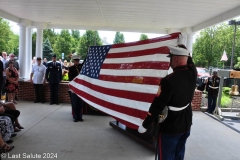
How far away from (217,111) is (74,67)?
4.36 meters

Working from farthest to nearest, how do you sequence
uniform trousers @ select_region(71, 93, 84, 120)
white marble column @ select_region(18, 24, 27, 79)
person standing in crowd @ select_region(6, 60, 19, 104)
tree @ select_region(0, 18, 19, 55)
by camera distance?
tree @ select_region(0, 18, 19, 55)
white marble column @ select_region(18, 24, 27, 79)
person standing in crowd @ select_region(6, 60, 19, 104)
uniform trousers @ select_region(71, 93, 84, 120)

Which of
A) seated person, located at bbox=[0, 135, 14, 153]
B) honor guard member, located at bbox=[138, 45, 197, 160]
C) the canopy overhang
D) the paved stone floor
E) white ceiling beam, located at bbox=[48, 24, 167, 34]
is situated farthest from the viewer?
white ceiling beam, located at bbox=[48, 24, 167, 34]

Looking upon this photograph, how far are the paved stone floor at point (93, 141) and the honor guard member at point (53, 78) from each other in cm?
144

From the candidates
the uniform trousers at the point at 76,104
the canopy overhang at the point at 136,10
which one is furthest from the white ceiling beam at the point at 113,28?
the uniform trousers at the point at 76,104

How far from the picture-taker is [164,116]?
238cm

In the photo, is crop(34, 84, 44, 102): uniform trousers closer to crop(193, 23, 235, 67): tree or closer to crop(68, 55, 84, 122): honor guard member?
crop(68, 55, 84, 122): honor guard member

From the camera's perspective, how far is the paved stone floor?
3713 mm

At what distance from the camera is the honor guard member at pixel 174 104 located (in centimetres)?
230

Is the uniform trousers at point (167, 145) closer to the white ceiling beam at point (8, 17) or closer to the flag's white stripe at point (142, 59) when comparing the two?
the flag's white stripe at point (142, 59)

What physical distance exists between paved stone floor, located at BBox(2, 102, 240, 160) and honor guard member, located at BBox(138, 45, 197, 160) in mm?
1338

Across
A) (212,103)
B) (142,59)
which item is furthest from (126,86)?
(212,103)

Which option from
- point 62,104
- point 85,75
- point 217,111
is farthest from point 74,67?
point 217,111

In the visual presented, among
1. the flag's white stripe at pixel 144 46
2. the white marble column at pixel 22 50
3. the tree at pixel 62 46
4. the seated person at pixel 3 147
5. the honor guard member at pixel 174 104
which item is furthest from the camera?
the tree at pixel 62 46

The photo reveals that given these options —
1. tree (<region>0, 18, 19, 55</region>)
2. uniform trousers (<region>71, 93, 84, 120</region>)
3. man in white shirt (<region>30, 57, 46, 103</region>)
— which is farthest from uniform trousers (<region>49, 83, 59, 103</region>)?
tree (<region>0, 18, 19, 55</region>)
